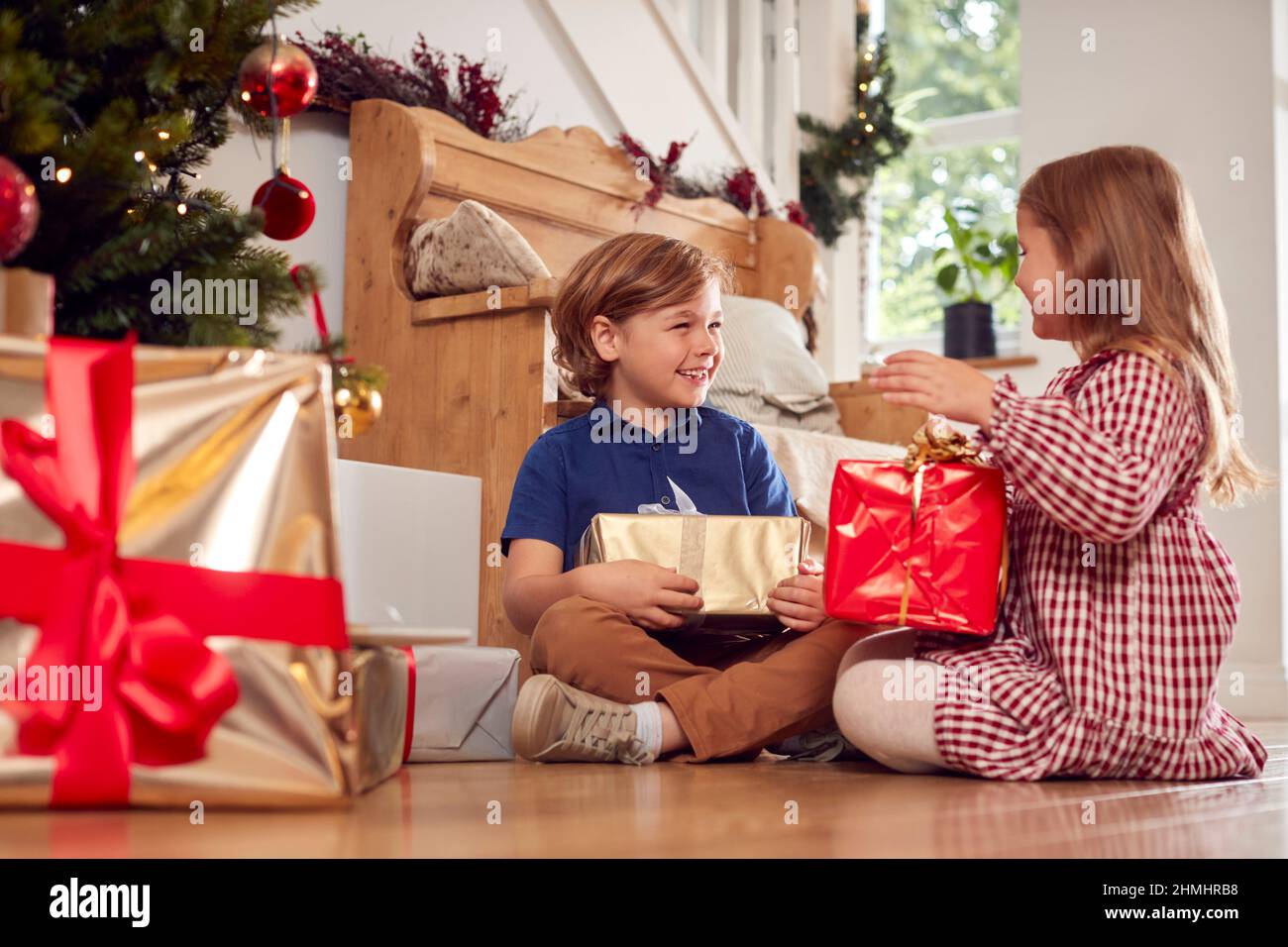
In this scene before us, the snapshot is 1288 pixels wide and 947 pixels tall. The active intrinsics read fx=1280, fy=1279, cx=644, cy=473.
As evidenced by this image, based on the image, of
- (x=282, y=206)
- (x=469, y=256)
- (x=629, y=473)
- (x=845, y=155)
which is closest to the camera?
(x=282, y=206)

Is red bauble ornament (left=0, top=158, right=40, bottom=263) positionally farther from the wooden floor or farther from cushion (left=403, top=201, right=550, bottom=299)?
cushion (left=403, top=201, right=550, bottom=299)

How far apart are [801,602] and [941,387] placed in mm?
310

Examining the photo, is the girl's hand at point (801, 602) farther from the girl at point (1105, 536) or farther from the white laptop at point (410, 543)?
the white laptop at point (410, 543)

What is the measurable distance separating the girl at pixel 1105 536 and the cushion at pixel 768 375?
1.32 metres

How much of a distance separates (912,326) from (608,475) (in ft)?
9.79

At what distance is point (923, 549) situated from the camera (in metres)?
1.16

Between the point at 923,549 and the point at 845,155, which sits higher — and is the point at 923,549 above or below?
below

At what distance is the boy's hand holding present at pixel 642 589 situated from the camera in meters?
1.36

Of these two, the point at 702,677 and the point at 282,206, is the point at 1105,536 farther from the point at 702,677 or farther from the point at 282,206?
the point at 282,206

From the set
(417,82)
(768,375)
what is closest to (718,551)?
(768,375)

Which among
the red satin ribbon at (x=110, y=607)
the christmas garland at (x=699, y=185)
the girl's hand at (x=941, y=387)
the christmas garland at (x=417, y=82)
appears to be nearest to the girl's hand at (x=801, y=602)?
the girl's hand at (x=941, y=387)

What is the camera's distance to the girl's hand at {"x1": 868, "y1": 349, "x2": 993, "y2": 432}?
1.14m
